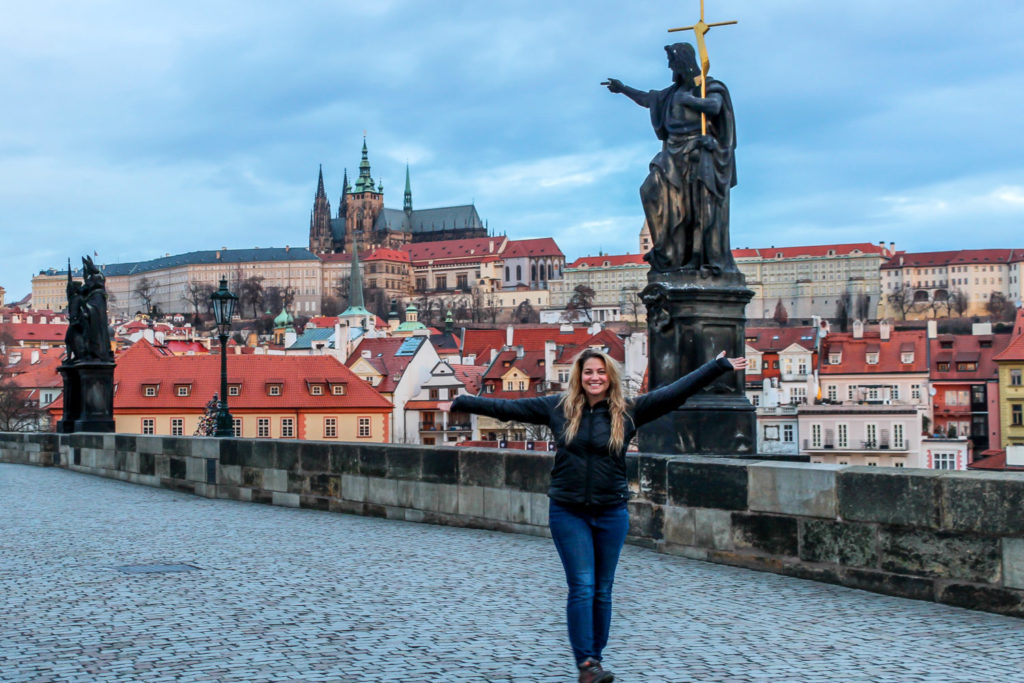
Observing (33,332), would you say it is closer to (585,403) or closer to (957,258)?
(957,258)

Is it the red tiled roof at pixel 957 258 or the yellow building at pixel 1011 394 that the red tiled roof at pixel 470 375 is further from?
the red tiled roof at pixel 957 258

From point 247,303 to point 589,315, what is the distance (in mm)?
49946

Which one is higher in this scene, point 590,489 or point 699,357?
→ point 699,357

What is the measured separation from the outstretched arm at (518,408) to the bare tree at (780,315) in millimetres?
161586

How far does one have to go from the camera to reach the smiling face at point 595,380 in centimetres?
497

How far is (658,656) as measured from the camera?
5.29 metres

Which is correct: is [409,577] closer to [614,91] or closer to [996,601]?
[996,601]

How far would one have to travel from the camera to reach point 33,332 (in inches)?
6614

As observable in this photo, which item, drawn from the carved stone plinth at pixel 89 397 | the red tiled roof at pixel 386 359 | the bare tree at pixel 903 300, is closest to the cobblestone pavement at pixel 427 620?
the carved stone plinth at pixel 89 397

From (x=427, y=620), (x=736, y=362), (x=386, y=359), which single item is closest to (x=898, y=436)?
(x=386, y=359)

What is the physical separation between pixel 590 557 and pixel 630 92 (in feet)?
18.2

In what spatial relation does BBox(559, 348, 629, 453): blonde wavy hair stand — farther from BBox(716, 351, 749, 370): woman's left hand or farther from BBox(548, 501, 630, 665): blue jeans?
BBox(716, 351, 749, 370): woman's left hand

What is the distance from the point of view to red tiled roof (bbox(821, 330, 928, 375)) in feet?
209

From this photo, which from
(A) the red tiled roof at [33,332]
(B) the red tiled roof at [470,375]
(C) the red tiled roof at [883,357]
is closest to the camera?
(C) the red tiled roof at [883,357]
